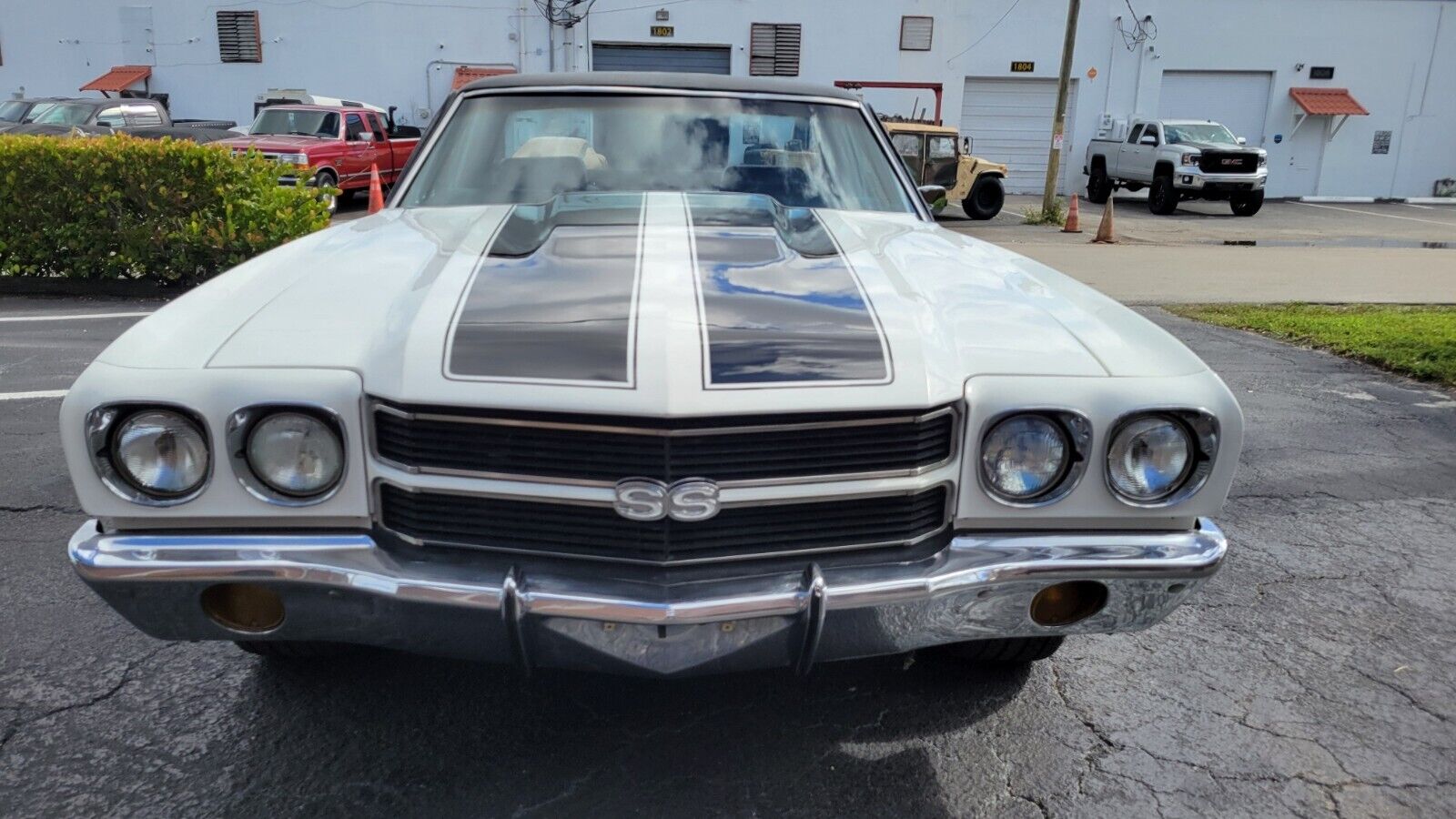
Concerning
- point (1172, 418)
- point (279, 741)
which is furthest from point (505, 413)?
point (1172, 418)

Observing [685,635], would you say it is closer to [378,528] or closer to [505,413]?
[505,413]

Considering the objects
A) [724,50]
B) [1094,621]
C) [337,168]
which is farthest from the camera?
[724,50]

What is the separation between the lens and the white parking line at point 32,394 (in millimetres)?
5066

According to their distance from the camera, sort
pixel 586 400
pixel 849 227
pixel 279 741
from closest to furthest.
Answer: pixel 586 400
pixel 279 741
pixel 849 227

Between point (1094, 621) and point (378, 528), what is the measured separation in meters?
1.43

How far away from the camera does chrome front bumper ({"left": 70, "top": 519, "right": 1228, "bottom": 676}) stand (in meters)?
1.79

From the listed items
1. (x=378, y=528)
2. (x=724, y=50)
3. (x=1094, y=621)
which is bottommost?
(x=1094, y=621)

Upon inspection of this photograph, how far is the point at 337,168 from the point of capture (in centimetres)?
1493

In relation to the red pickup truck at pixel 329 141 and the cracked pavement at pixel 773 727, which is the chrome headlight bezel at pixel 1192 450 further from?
the red pickup truck at pixel 329 141

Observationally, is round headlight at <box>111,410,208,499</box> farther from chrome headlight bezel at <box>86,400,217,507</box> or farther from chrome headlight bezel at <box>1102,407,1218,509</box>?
chrome headlight bezel at <box>1102,407,1218,509</box>

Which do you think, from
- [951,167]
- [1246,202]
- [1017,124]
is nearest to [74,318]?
[951,167]

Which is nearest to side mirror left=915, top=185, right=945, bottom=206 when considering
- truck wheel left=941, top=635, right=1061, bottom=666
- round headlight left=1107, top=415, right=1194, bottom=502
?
truck wheel left=941, top=635, right=1061, bottom=666

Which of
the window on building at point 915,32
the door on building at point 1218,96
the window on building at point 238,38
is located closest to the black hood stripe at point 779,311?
the window on building at point 915,32

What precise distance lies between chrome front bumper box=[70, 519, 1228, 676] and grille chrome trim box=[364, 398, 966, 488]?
168mm
